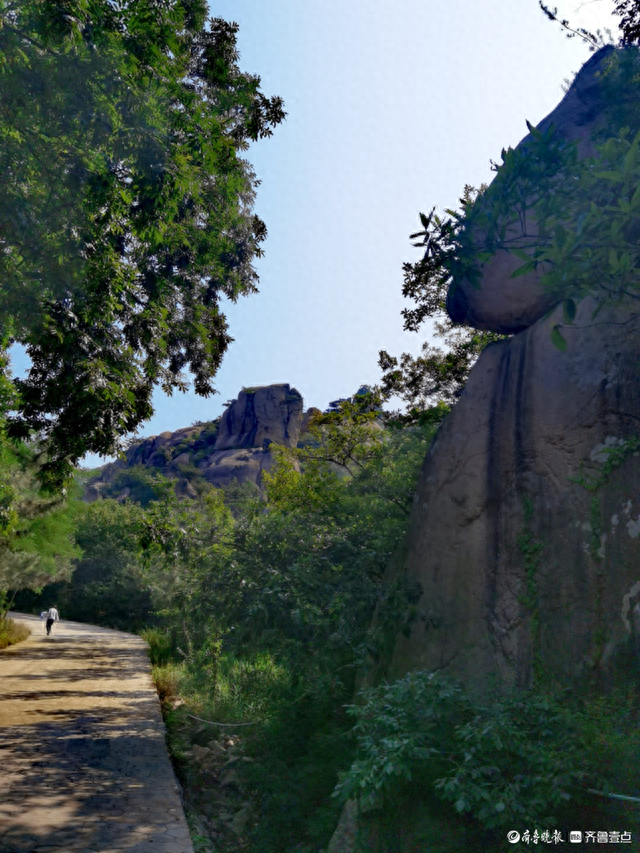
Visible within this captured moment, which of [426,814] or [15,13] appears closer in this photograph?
[426,814]

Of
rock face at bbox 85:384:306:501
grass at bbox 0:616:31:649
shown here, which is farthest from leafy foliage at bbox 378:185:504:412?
rock face at bbox 85:384:306:501

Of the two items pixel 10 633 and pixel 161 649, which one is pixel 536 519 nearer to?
pixel 161 649

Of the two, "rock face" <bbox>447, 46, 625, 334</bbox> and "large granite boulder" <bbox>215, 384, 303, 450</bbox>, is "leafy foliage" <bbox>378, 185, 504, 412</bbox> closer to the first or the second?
"rock face" <bbox>447, 46, 625, 334</bbox>

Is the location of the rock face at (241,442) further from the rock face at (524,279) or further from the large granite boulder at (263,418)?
the rock face at (524,279)

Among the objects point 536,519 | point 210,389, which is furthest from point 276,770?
point 210,389

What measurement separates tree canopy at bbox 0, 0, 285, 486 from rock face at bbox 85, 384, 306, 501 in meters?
54.0

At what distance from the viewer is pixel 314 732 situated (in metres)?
7.95

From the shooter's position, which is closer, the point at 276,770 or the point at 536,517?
the point at 536,517

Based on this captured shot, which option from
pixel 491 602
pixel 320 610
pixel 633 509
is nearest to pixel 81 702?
pixel 320 610

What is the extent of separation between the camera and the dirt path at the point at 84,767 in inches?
236

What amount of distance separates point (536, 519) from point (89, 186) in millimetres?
6083

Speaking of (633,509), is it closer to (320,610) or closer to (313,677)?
(320,610)

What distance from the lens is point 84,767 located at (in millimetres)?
8328

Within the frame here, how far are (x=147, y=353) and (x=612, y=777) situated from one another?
24.8 feet
